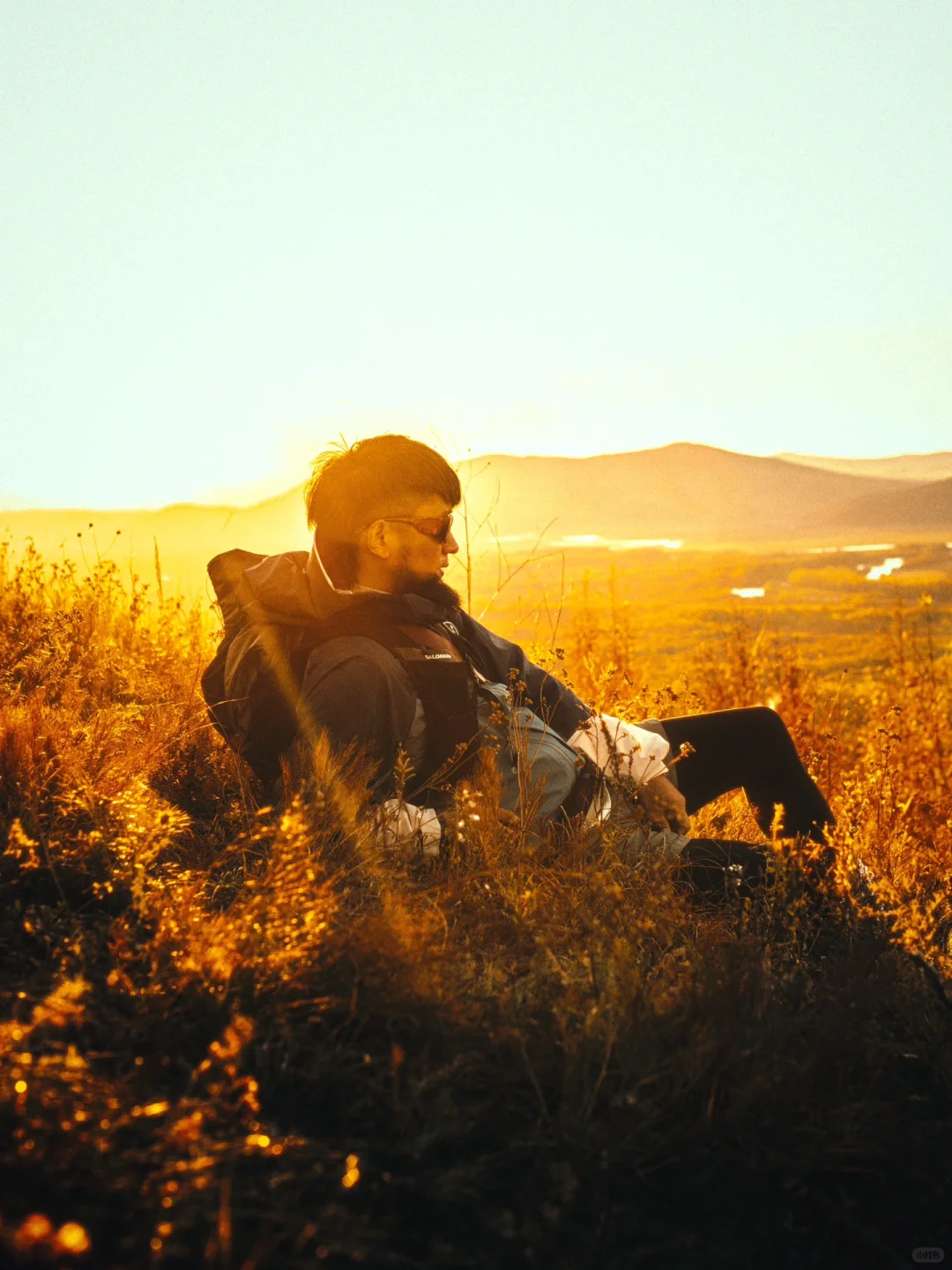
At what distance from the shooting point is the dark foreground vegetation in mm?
1521

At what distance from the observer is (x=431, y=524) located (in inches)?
120

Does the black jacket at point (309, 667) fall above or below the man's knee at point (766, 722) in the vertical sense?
above

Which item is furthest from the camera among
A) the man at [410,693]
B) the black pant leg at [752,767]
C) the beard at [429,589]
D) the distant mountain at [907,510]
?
the distant mountain at [907,510]

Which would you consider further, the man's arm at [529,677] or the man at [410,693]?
the man's arm at [529,677]

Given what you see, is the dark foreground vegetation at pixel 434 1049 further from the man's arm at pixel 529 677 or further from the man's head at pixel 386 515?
the man's head at pixel 386 515

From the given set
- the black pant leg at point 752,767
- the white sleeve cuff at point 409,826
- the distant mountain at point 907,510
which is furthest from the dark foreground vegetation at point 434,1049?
the distant mountain at point 907,510

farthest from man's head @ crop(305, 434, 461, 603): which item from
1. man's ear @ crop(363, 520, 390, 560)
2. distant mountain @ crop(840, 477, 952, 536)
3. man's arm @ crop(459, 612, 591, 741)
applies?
distant mountain @ crop(840, 477, 952, 536)

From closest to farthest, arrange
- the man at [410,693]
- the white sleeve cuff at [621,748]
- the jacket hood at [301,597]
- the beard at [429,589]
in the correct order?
the man at [410,693] → the jacket hood at [301,597] → the white sleeve cuff at [621,748] → the beard at [429,589]

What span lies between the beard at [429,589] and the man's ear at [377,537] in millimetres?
102

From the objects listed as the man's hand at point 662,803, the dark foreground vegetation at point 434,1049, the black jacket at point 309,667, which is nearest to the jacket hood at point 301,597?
the black jacket at point 309,667

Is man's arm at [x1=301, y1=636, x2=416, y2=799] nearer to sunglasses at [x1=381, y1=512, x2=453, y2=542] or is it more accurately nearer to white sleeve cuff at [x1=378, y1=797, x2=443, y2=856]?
white sleeve cuff at [x1=378, y1=797, x2=443, y2=856]

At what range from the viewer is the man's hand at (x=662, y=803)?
294cm

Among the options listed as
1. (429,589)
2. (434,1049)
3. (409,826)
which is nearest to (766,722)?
(429,589)

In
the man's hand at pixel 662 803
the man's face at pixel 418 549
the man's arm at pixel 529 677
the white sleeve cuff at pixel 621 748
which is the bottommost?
the man's hand at pixel 662 803
